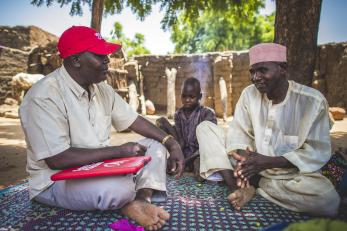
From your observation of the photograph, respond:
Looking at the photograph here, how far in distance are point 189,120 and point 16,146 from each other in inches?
161

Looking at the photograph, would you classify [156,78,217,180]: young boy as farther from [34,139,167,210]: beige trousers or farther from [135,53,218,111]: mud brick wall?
[135,53,218,111]: mud brick wall

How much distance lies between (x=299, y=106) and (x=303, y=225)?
1.83 meters

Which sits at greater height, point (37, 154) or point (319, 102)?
point (319, 102)

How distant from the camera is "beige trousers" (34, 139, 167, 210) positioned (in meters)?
1.87

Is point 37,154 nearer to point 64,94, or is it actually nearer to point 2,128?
point 64,94

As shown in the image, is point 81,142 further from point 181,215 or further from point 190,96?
point 190,96

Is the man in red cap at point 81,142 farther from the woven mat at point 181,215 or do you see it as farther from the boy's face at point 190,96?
the boy's face at point 190,96

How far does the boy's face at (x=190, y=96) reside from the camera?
3.53 meters

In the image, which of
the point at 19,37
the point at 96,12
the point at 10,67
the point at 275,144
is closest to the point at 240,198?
the point at 275,144

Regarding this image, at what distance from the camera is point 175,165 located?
255 centimetres

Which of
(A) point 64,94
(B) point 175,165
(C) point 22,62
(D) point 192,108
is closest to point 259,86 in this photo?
(B) point 175,165

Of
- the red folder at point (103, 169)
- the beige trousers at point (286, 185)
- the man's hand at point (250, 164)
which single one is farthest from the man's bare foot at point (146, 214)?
the beige trousers at point (286, 185)

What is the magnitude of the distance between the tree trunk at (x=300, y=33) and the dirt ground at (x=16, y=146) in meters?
2.22

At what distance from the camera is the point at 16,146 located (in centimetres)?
569
